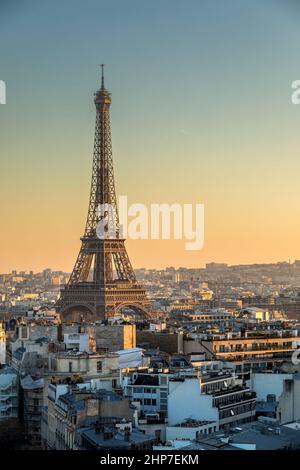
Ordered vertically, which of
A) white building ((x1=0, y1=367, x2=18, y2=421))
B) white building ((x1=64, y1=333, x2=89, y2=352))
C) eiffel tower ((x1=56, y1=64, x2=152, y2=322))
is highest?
eiffel tower ((x1=56, y1=64, x2=152, y2=322))

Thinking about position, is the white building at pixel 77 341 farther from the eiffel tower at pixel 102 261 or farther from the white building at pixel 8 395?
the eiffel tower at pixel 102 261

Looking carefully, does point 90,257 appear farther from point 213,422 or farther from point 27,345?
point 213,422

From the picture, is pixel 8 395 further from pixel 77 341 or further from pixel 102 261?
pixel 102 261

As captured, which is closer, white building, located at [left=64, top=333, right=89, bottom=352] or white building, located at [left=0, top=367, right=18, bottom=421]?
white building, located at [left=0, top=367, right=18, bottom=421]

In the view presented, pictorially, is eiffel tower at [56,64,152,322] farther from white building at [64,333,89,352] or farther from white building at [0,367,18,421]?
white building at [0,367,18,421]

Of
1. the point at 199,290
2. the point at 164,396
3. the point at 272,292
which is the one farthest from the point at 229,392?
the point at 272,292

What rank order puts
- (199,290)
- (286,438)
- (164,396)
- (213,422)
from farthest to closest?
(199,290), (164,396), (213,422), (286,438)

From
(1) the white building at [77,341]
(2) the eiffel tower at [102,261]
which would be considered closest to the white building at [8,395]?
(1) the white building at [77,341]

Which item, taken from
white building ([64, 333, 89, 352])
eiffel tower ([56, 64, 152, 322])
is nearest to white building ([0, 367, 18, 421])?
white building ([64, 333, 89, 352])
